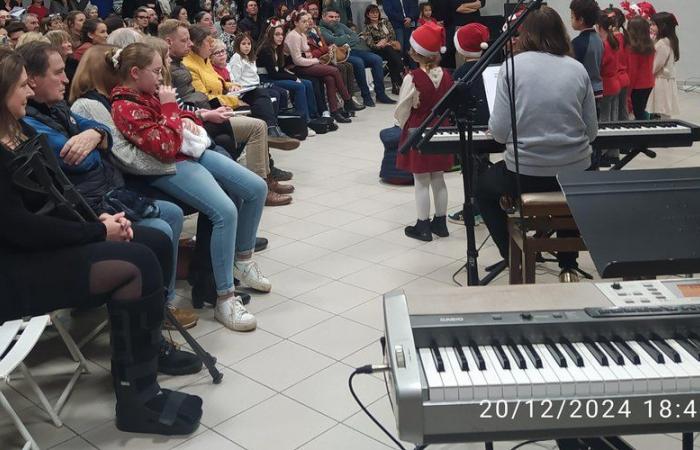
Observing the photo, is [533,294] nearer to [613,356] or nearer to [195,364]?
[613,356]

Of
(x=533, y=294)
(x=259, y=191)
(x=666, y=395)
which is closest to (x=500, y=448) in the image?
(x=533, y=294)

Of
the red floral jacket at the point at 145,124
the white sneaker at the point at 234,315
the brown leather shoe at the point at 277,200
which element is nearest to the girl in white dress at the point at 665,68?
the brown leather shoe at the point at 277,200

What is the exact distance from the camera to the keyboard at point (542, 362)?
1617 mm

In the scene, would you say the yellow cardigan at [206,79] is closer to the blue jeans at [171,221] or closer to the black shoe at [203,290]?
the black shoe at [203,290]

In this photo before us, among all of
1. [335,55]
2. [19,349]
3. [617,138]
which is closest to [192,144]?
[19,349]

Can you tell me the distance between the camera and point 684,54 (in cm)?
1052

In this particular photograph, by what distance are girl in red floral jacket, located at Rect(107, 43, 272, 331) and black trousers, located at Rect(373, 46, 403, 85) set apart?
21.2ft

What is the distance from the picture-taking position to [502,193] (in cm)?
373

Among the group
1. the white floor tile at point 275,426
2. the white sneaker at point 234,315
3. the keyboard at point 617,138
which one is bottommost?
the white floor tile at point 275,426

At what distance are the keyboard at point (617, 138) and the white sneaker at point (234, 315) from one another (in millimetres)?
1201

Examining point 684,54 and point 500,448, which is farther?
point 684,54

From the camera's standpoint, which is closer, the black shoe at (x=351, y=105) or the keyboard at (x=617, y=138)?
the keyboard at (x=617, y=138)

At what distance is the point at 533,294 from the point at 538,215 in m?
1.50

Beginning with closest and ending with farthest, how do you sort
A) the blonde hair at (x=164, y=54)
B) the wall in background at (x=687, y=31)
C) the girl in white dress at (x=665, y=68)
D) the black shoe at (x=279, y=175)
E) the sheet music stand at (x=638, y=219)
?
1. the sheet music stand at (x=638, y=219)
2. the blonde hair at (x=164, y=54)
3. the black shoe at (x=279, y=175)
4. the girl in white dress at (x=665, y=68)
5. the wall in background at (x=687, y=31)
